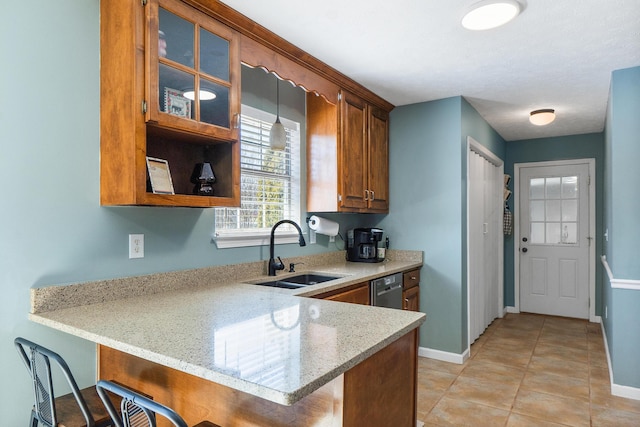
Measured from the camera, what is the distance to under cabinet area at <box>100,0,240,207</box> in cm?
A: 173

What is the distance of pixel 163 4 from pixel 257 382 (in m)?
1.69

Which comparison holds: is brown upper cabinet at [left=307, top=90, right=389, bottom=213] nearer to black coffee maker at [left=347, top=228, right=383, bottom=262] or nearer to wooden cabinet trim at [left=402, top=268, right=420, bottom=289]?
black coffee maker at [left=347, top=228, right=383, bottom=262]

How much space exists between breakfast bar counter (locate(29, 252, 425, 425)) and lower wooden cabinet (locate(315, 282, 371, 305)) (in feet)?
1.78

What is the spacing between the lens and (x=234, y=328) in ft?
4.68

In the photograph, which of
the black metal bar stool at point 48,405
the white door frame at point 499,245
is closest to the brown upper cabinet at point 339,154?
the white door frame at point 499,245

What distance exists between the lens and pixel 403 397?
5.36 ft

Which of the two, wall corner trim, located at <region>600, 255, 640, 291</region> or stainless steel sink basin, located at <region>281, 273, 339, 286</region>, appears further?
stainless steel sink basin, located at <region>281, 273, 339, 286</region>

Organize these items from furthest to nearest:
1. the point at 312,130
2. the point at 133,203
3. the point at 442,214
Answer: the point at 442,214, the point at 312,130, the point at 133,203

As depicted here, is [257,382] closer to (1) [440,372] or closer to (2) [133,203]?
(2) [133,203]

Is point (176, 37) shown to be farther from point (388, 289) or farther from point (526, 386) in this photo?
point (526, 386)

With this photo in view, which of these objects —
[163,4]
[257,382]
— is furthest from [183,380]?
[163,4]

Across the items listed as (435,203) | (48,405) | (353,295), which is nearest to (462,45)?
(435,203)

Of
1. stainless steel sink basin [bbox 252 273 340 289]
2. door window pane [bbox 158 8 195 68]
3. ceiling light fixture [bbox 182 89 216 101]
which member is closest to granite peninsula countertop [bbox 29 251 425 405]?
stainless steel sink basin [bbox 252 273 340 289]

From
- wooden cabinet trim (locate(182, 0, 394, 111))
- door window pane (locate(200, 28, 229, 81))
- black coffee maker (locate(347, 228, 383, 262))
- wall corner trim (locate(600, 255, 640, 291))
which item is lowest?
wall corner trim (locate(600, 255, 640, 291))
